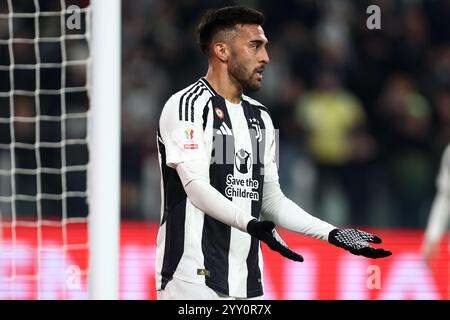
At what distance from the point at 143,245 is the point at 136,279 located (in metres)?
0.28

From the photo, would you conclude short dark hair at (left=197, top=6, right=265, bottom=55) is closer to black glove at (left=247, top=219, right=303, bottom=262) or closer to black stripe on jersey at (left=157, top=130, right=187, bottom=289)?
black stripe on jersey at (left=157, top=130, right=187, bottom=289)

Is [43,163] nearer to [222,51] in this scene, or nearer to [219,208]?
[222,51]

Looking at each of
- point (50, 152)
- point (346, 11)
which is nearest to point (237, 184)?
point (50, 152)

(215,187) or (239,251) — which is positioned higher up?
(215,187)

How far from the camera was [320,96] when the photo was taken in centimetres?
1077

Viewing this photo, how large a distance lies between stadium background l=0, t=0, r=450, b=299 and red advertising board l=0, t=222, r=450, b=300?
0.06 feet

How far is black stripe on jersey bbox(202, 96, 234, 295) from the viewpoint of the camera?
16.2 ft

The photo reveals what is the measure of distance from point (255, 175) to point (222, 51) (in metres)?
0.60


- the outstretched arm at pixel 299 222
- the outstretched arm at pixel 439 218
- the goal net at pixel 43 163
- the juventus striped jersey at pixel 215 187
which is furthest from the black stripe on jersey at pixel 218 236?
the outstretched arm at pixel 439 218

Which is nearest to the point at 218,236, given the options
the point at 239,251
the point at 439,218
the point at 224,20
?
the point at 239,251

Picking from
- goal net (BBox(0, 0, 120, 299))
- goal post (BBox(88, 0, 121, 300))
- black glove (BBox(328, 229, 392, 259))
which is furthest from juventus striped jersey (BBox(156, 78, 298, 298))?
goal net (BBox(0, 0, 120, 299))

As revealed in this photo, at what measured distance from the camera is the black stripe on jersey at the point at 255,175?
16.6 ft

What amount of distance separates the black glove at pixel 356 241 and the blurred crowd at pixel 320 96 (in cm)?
434

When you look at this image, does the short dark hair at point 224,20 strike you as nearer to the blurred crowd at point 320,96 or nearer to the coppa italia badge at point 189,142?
the coppa italia badge at point 189,142
